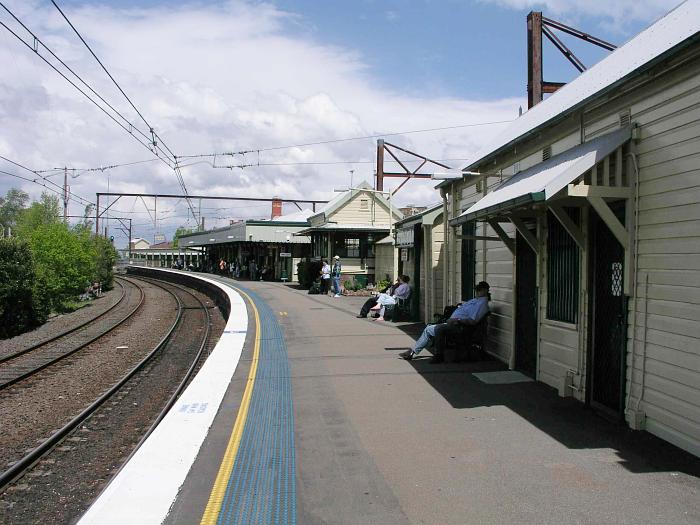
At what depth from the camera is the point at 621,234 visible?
19.2 ft

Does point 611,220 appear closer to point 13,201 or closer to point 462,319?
point 462,319

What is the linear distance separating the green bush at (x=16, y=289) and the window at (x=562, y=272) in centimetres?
1631

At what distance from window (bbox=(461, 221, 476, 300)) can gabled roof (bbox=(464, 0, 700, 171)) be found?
2492 mm

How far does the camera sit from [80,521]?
4109mm

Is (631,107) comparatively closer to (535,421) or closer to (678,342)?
(678,342)

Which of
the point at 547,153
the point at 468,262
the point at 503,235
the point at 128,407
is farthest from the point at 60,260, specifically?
the point at 547,153

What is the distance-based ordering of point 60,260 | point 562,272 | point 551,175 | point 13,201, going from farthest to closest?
point 13,201 → point 60,260 → point 562,272 → point 551,175

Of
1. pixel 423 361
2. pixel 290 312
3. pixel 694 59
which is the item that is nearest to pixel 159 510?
pixel 694 59

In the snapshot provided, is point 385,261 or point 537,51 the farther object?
point 385,261

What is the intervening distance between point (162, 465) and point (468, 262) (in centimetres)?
757

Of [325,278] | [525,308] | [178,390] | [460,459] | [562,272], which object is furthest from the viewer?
[325,278]

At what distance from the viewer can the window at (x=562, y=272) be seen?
730 cm

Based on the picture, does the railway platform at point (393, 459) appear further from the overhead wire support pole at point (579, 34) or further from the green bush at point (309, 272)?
the green bush at point (309, 272)

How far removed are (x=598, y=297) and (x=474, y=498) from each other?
3169 mm
